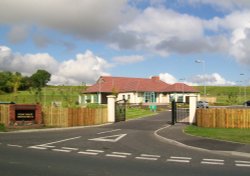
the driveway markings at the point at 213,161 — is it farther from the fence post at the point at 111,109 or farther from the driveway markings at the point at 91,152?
the fence post at the point at 111,109

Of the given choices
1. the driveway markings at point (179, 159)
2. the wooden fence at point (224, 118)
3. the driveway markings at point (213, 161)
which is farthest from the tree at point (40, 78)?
the driveway markings at point (213, 161)

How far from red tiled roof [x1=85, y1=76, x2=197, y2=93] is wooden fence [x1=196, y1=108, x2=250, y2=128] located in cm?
4521

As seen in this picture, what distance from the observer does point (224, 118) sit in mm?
27594

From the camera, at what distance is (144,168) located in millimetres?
11836

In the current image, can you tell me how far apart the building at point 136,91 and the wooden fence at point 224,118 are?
44858mm

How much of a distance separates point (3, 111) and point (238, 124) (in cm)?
1709

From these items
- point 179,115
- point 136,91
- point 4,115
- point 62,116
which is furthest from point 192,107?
point 136,91

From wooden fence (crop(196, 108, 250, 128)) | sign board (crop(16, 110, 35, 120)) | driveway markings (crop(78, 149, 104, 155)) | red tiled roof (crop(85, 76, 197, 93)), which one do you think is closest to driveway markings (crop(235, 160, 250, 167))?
driveway markings (crop(78, 149, 104, 155))

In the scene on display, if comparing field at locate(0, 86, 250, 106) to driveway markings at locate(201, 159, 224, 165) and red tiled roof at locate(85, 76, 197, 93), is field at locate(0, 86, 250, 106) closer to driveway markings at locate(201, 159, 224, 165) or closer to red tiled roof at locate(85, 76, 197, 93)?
red tiled roof at locate(85, 76, 197, 93)

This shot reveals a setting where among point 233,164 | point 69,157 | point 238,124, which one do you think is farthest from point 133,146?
point 238,124

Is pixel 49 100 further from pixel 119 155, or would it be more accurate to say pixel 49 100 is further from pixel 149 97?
pixel 119 155

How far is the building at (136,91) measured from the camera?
74125 mm

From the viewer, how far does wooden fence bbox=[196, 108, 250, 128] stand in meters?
26.9

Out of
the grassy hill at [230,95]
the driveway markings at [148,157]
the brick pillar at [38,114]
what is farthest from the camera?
the grassy hill at [230,95]
